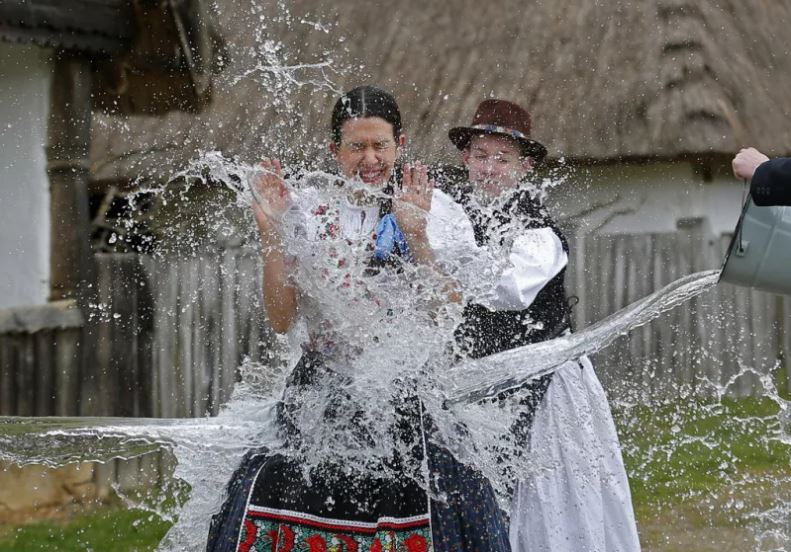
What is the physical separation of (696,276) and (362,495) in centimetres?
142

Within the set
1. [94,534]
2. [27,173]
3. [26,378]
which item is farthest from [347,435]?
[27,173]

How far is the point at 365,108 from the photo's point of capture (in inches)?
115

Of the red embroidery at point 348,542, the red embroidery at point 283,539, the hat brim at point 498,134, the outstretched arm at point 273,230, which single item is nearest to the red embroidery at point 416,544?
the red embroidery at point 348,542

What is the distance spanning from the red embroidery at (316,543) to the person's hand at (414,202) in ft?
2.32

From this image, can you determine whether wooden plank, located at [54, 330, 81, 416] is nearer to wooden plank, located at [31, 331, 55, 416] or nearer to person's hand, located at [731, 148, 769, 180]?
wooden plank, located at [31, 331, 55, 416]

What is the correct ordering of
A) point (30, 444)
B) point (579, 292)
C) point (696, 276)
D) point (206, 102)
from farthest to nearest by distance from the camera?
point (579, 292), point (206, 102), point (696, 276), point (30, 444)

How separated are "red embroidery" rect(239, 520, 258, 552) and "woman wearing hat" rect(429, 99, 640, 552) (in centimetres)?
81

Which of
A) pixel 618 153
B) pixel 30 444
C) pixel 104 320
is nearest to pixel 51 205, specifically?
pixel 104 320

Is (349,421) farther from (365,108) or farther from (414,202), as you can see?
(365,108)

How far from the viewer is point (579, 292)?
28.5 feet

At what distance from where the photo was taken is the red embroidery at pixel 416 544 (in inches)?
106

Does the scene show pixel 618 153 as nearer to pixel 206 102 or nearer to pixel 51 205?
pixel 206 102

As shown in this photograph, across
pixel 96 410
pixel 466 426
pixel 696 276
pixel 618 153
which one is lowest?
pixel 96 410

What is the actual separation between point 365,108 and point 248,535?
40.5 inches
